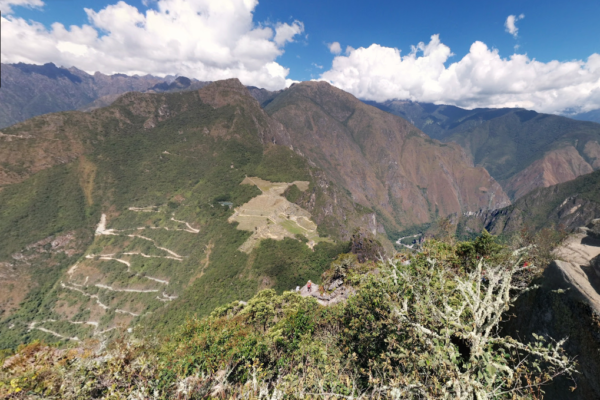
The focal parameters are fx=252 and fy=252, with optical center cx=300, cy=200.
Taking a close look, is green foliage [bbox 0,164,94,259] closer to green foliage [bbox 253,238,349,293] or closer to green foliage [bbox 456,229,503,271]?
green foliage [bbox 253,238,349,293]

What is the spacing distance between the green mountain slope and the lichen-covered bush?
58527 mm

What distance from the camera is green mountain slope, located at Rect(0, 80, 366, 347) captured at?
89.1 meters

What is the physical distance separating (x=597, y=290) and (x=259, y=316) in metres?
25.3

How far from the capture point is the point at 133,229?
468ft

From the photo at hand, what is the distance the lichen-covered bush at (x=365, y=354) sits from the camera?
800cm

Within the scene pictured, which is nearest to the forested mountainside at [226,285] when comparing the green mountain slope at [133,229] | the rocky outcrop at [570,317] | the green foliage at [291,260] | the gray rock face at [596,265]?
the rocky outcrop at [570,317]

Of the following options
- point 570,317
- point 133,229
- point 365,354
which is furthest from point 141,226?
point 570,317

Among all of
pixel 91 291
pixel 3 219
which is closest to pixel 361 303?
pixel 91 291

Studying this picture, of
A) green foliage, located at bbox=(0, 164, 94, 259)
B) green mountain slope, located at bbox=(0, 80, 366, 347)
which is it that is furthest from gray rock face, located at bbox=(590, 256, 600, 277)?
green foliage, located at bbox=(0, 164, 94, 259)

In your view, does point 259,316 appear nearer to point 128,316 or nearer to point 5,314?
point 128,316

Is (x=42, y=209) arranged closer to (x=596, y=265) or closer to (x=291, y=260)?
(x=291, y=260)

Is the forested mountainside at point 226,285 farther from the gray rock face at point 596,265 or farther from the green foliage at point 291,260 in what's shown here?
the gray rock face at point 596,265

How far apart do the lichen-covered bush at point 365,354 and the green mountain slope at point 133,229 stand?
58.5 m

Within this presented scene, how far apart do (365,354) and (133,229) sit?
162 metres
